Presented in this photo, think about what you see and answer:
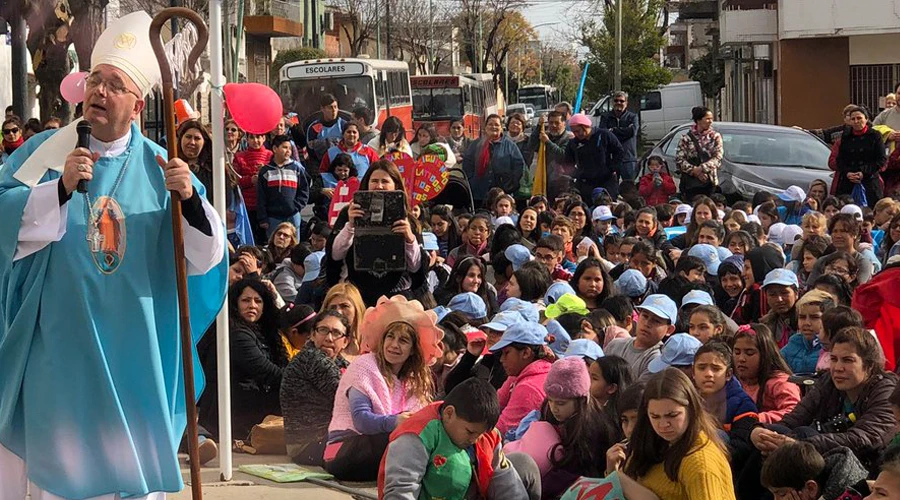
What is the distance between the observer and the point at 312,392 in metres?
8.25

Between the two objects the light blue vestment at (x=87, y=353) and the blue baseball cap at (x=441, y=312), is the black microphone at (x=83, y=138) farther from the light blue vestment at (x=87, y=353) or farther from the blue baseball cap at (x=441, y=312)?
the blue baseball cap at (x=441, y=312)

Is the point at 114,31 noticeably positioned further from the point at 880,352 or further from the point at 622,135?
the point at 622,135

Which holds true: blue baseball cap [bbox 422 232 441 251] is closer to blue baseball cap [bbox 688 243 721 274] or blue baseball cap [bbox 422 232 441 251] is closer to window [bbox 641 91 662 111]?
blue baseball cap [bbox 688 243 721 274]

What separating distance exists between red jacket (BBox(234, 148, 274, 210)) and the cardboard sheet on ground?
20.9 ft

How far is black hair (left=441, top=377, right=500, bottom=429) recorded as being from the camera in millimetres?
6094

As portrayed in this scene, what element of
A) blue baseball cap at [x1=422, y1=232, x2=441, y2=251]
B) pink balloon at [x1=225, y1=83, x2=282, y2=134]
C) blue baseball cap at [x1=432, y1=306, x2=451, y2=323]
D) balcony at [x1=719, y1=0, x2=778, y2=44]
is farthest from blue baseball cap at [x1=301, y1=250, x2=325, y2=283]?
balcony at [x1=719, y1=0, x2=778, y2=44]

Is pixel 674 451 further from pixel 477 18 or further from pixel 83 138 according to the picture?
pixel 477 18

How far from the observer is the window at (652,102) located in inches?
1599

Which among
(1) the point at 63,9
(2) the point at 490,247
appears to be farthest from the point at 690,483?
(1) the point at 63,9

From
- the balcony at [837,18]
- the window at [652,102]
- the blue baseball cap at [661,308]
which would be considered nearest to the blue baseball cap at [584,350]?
the blue baseball cap at [661,308]

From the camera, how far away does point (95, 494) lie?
4.93 meters

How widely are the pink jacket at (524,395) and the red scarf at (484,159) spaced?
30.7 feet

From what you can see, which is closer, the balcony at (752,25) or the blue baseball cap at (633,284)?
the blue baseball cap at (633,284)

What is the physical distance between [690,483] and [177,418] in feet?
6.38
